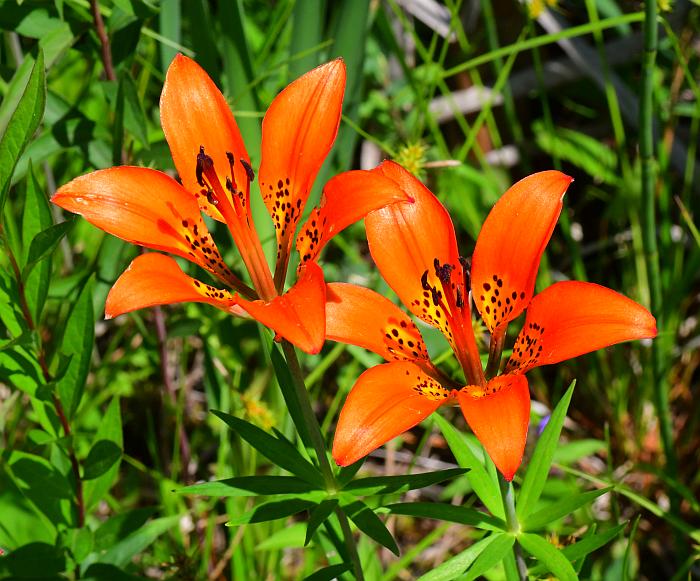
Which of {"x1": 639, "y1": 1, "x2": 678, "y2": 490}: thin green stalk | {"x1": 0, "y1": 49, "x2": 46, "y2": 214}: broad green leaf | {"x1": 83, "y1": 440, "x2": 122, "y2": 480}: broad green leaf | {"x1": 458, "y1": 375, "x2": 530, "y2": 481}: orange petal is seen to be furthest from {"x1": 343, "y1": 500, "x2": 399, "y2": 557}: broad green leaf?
{"x1": 639, "y1": 1, "x2": 678, "y2": 490}: thin green stalk

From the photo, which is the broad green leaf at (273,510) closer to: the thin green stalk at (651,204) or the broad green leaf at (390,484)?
the broad green leaf at (390,484)

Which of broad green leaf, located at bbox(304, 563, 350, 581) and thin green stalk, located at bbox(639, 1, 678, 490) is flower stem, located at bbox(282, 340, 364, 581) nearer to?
broad green leaf, located at bbox(304, 563, 350, 581)

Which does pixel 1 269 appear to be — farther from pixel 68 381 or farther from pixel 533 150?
pixel 533 150

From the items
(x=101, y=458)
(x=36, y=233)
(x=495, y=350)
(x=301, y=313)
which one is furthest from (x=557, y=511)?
(x=36, y=233)

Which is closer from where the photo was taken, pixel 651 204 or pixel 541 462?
pixel 541 462

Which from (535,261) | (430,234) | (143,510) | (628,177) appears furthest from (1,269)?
(628,177)

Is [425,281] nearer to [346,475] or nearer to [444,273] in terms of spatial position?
[444,273]
